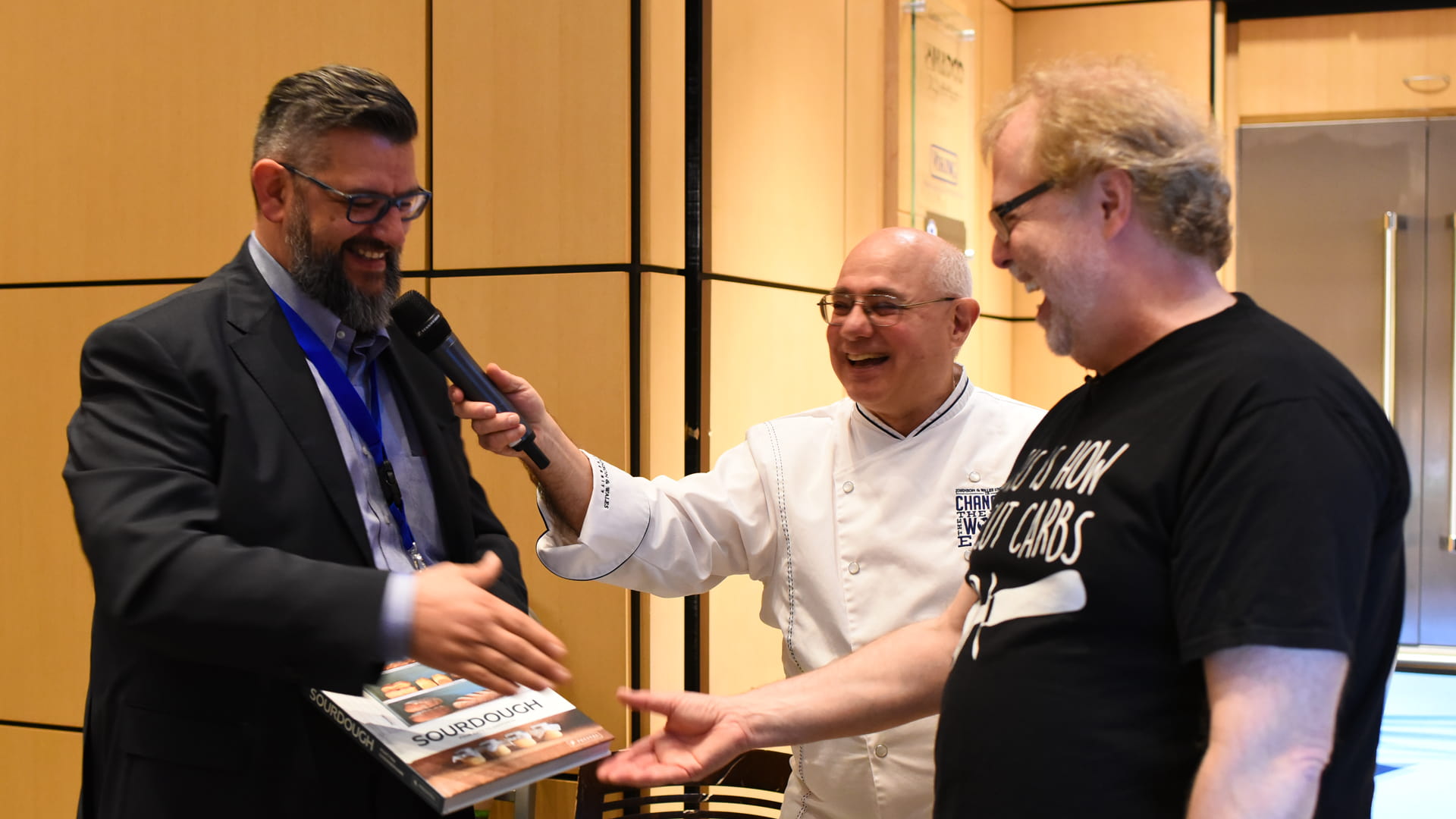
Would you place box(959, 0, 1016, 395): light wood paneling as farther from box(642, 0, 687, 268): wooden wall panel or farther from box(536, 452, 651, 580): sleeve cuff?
box(536, 452, 651, 580): sleeve cuff

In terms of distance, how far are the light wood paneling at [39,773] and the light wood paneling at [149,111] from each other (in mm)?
1196

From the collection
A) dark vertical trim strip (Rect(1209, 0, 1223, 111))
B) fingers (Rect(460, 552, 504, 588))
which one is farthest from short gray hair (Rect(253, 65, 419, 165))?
dark vertical trim strip (Rect(1209, 0, 1223, 111))

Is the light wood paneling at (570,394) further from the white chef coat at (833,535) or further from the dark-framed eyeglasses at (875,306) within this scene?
the dark-framed eyeglasses at (875,306)

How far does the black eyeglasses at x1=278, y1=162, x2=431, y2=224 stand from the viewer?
1537mm

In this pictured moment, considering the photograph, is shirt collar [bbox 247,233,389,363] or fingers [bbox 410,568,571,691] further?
shirt collar [bbox 247,233,389,363]

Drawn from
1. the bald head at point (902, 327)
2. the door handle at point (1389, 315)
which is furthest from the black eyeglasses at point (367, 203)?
the door handle at point (1389, 315)

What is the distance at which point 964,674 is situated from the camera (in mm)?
1281

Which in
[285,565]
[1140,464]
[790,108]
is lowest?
[285,565]

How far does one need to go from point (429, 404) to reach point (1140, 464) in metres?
0.97

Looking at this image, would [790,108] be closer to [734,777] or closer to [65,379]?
[734,777]

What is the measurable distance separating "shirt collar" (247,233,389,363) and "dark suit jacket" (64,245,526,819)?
39mm

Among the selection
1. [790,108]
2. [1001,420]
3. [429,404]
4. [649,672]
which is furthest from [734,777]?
[790,108]

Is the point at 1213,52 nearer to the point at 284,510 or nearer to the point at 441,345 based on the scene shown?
the point at 441,345

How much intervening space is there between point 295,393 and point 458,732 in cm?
45
